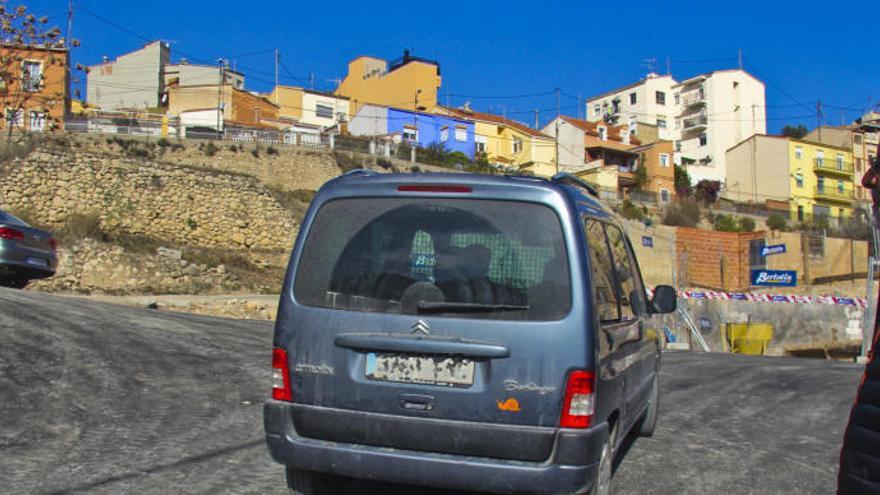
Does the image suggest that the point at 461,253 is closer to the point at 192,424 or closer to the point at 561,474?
the point at 561,474

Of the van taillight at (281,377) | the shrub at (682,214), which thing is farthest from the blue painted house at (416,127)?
the van taillight at (281,377)

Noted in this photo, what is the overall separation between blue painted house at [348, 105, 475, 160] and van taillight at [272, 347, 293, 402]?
5427 centimetres

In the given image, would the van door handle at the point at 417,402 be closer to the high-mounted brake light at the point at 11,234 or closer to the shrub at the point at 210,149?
the high-mounted brake light at the point at 11,234

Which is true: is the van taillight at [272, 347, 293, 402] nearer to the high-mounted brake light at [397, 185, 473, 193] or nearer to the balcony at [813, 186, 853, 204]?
the high-mounted brake light at [397, 185, 473, 193]

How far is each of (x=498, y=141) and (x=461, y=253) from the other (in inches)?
2445

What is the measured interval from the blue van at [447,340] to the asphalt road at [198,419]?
1.00 meters

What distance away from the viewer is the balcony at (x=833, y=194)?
72.6 m

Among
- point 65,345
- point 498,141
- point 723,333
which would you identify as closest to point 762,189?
point 498,141

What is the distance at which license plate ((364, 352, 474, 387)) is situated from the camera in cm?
363

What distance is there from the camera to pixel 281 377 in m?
3.93

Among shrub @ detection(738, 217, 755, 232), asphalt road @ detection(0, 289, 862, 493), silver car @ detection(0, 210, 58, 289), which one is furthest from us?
shrub @ detection(738, 217, 755, 232)

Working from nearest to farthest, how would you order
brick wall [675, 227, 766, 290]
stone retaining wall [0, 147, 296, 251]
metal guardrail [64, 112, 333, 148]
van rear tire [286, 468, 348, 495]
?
1. van rear tire [286, 468, 348, 495]
2. stone retaining wall [0, 147, 296, 251]
3. brick wall [675, 227, 766, 290]
4. metal guardrail [64, 112, 333, 148]

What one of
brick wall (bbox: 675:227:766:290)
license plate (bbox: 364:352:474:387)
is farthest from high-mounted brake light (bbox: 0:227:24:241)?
brick wall (bbox: 675:227:766:290)

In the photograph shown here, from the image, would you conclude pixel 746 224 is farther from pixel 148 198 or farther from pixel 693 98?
pixel 148 198
